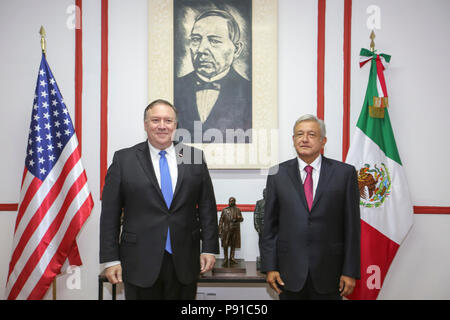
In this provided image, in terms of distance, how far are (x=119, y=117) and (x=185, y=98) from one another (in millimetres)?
617

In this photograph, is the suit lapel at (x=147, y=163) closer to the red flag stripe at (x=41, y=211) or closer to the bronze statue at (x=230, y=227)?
the bronze statue at (x=230, y=227)

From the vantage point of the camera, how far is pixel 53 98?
259cm

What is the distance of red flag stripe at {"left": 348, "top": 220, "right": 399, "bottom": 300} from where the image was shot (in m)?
2.54

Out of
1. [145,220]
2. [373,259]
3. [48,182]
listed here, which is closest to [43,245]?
[48,182]

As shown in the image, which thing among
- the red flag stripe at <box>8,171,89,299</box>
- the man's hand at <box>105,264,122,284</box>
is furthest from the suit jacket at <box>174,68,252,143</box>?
the man's hand at <box>105,264,122,284</box>

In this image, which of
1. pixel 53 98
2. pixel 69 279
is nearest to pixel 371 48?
pixel 53 98

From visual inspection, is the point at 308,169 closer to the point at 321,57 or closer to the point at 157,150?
the point at 157,150

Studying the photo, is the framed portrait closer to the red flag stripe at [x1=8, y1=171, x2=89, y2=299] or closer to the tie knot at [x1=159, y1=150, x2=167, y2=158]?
the tie knot at [x1=159, y1=150, x2=167, y2=158]

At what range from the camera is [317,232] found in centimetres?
171

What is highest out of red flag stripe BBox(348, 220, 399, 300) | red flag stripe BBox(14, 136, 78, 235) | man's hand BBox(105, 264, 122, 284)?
red flag stripe BBox(14, 136, 78, 235)

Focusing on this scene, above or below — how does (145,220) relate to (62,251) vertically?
above

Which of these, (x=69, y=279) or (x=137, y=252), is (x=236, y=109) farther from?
(x=69, y=279)

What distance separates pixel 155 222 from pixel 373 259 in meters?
1.84

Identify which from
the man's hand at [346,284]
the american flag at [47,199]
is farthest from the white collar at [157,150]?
the man's hand at [346,284]
